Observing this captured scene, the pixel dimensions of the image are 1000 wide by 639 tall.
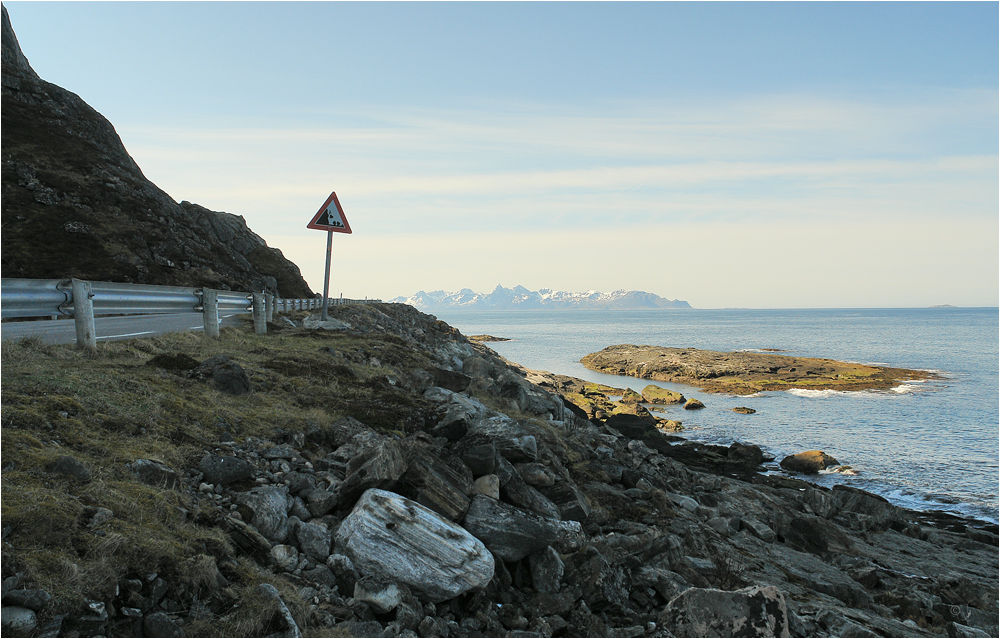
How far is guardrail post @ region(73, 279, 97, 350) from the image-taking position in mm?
8844

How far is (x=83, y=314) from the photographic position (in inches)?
351

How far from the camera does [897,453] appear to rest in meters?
31.2

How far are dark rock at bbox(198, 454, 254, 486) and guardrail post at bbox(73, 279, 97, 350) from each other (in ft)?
15.6

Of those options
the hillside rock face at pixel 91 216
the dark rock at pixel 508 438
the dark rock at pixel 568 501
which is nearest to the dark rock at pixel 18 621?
the dark rock at pixel 508 438

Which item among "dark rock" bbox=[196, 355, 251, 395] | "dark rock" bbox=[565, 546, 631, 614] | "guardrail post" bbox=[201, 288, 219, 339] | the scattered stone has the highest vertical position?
"guardrail post" bbox=[201, 288, 219, 339]

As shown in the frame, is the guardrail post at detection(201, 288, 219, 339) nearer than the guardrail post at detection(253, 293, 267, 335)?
Yes

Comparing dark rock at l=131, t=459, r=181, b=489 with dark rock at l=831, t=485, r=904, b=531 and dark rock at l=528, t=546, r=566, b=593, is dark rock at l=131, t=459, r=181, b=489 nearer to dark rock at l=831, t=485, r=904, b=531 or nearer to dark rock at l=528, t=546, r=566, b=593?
dark rock at l=528, t=546, r=566, b=593

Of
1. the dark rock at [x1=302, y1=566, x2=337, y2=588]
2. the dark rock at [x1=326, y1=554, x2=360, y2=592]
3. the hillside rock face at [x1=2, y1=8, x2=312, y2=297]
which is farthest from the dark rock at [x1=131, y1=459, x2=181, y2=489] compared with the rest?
the hillside rock face at [x1=2, y1=8, x2=312, y2=297]

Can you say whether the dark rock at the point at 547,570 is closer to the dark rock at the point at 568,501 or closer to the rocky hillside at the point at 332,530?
the rocky hillside at the point at 332,530

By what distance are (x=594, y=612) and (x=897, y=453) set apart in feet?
108

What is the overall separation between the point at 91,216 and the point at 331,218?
49.3 metres

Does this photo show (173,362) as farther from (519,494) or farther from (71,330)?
(519,494)

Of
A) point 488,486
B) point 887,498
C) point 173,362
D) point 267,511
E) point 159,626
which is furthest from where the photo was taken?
point 887,498

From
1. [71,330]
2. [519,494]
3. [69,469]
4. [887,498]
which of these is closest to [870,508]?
[887,498]
